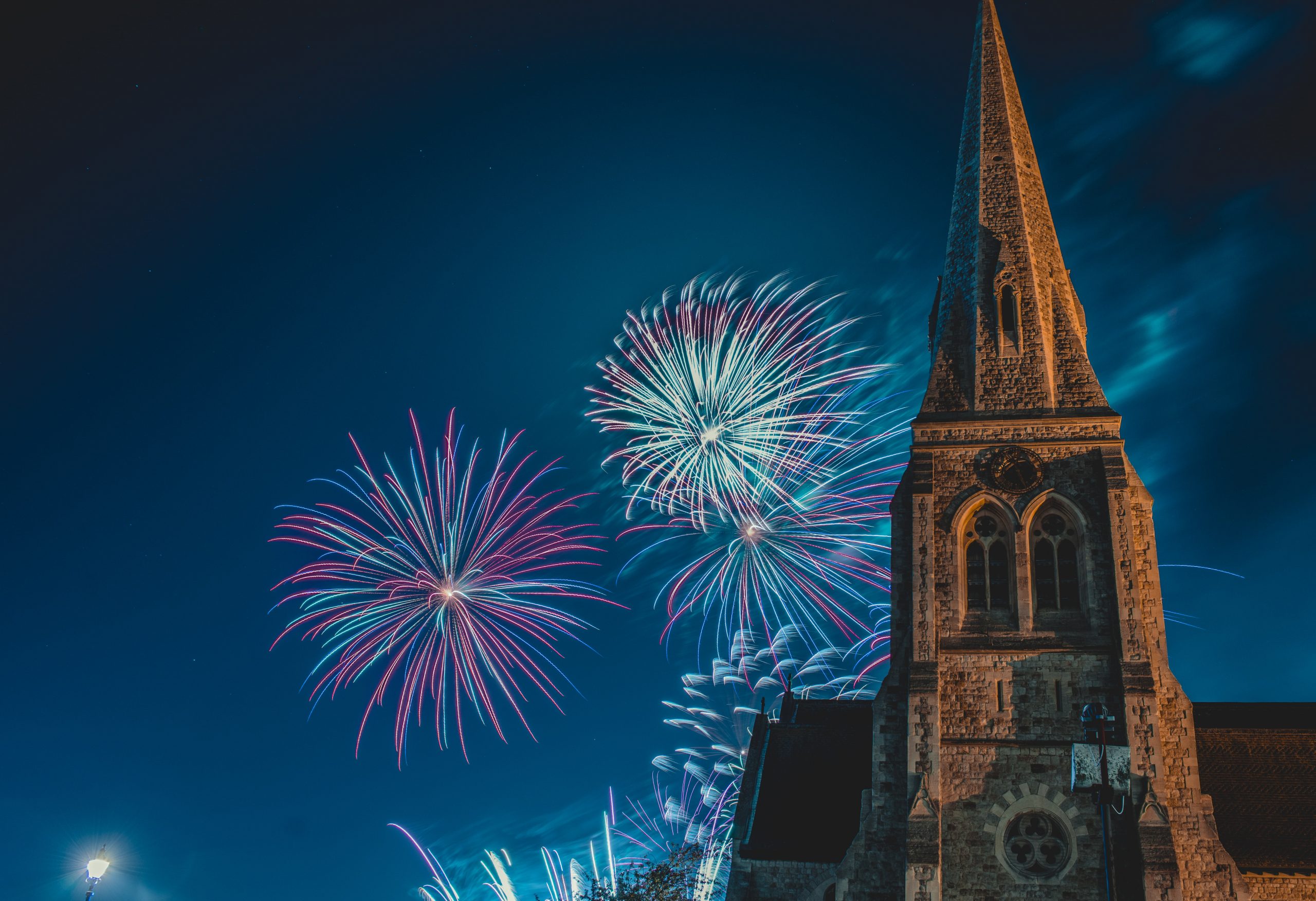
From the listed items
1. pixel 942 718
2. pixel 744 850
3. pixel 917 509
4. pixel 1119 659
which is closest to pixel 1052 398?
pixel 917 509

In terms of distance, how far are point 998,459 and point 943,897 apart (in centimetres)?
1156

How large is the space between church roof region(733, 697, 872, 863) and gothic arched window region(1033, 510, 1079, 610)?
6.72 m

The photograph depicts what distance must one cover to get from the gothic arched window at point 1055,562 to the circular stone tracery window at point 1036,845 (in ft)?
17.9

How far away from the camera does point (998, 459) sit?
2897 centimetres

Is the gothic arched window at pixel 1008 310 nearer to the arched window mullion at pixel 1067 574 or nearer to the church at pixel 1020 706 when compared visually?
the church at pixel 1020 706

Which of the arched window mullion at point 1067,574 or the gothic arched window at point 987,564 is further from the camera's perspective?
the gothic arched window at point 987,564

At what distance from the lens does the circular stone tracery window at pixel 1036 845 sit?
2462 centimetres

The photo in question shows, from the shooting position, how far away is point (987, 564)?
2819cm

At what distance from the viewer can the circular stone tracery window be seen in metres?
24.6

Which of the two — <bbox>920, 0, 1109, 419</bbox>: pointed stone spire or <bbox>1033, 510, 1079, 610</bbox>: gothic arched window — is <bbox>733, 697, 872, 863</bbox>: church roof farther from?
<bbox>920, 0, 1109, 419</bbox>: pointed stone spire

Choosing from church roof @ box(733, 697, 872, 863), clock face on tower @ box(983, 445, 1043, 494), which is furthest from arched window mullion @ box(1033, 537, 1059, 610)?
church roof @ box(733, 697, 872, 863)

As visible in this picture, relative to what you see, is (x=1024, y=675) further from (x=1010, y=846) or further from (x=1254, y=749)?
(x=1254, y=749)

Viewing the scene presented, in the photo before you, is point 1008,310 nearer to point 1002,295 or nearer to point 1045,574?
point 1002,295

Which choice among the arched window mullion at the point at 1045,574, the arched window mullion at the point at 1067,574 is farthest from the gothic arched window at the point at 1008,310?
the arched window mullion at the point at 1067,574
